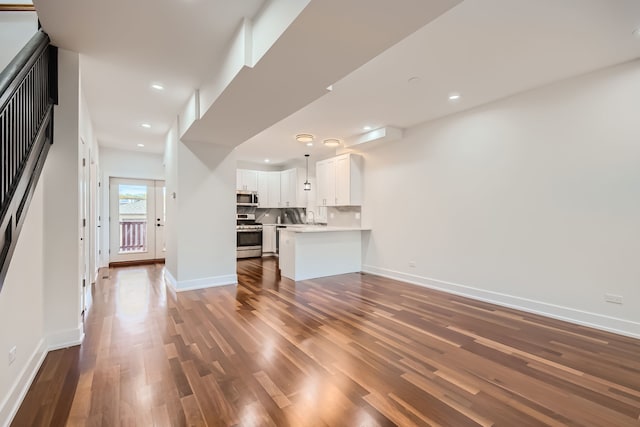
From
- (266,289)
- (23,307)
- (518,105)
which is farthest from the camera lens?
(266,289)

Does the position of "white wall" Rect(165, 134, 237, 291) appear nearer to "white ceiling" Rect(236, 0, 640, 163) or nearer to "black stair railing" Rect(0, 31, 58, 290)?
"white ceiling" Rect(236, 0, 640, 163)

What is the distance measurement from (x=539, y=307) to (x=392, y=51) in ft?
11.8

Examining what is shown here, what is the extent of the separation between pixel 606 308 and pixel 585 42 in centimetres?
280

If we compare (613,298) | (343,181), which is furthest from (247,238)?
(613,298)

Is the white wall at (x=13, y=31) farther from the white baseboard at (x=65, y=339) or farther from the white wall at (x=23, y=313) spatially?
the white baseboard at (x=65, y=339)

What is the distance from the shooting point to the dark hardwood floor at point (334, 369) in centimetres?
180

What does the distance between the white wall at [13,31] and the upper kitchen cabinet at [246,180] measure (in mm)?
5418

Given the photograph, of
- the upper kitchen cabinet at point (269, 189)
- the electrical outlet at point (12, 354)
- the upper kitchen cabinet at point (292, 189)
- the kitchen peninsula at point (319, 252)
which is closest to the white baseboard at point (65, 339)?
the electrical outlet at point (12, 354)

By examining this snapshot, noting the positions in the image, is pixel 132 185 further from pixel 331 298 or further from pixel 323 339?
pixel 323 339

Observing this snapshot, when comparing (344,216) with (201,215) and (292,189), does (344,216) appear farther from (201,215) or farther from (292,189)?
(201,215)

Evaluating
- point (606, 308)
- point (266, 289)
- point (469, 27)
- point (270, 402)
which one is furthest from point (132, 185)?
point (606, 308)

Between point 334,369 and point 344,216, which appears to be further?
point 344,216

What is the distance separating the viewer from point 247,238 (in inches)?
321

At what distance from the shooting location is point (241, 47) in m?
2.33
